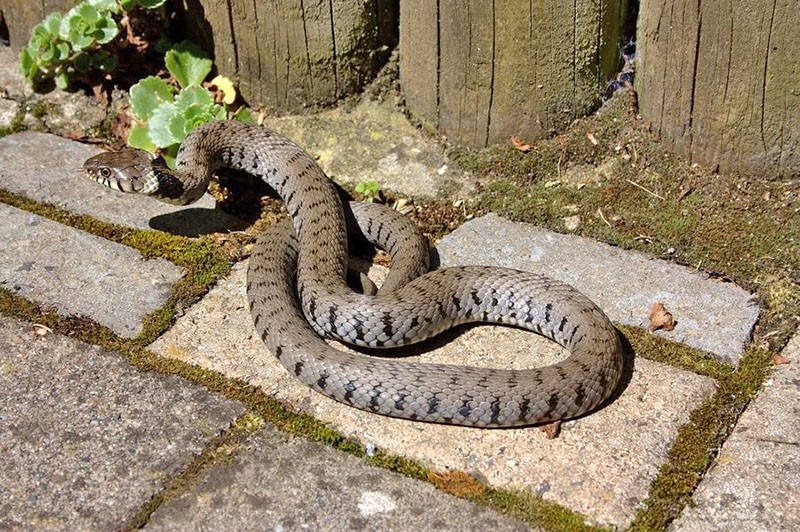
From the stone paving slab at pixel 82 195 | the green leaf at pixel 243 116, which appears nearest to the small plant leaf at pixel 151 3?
the green leaf at pixel 243 116

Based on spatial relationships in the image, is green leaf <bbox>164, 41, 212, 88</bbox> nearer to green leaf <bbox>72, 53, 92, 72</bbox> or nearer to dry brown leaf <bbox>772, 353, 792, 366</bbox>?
green leaf <bbox>72, 53, 92, 72</bbox>

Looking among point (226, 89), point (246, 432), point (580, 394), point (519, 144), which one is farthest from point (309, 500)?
point (226, 89)

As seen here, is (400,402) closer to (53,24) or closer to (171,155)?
(171,155)

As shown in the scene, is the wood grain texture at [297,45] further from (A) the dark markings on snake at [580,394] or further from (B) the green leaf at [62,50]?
(A) the dark markings on snake at [580,394]

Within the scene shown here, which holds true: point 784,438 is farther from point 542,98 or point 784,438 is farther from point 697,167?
point 542,98

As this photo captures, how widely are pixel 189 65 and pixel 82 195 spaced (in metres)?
1.25

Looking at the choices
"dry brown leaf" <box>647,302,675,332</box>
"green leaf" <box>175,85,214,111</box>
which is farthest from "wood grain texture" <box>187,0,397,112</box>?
"dry brown leaf" <box>647,302,675,332</box>

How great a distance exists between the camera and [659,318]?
545cm

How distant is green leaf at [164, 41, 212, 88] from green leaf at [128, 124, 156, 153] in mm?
465

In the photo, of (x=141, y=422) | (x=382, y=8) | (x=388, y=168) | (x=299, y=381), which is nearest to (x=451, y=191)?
(x=388, y=168)

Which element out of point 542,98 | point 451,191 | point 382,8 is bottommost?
point 451,191

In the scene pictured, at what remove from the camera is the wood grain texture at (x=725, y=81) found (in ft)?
18.3

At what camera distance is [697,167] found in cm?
618

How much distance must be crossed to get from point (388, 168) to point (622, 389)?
7.93 ft
